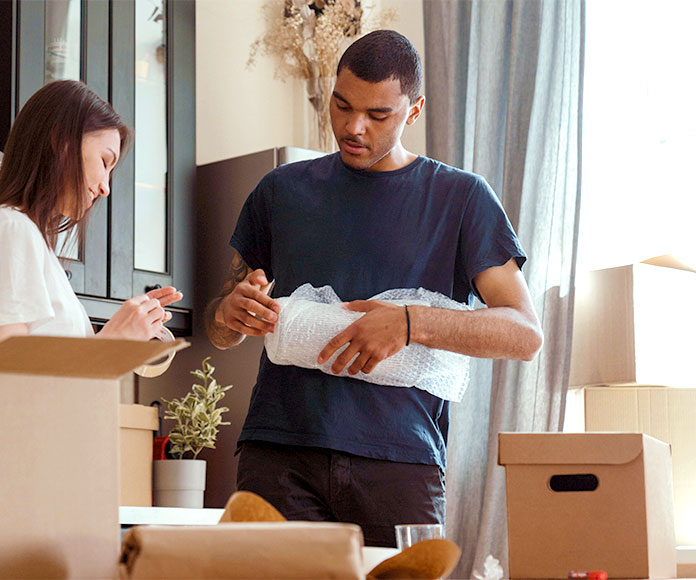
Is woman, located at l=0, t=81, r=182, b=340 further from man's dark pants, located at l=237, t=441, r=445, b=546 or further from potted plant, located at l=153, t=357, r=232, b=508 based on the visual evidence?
potted plant, located at l=153, t=357, r=232, b=508

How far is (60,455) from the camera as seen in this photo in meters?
0.68

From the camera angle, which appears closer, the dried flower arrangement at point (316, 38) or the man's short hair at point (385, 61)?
the man's short hair at point (385, 61)

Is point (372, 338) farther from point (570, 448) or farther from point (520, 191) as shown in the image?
point (520, 191)

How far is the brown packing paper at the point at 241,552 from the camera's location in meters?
0.60

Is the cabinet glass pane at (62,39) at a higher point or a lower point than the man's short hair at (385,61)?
higher

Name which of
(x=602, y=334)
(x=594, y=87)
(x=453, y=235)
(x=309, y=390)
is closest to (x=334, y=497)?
(x=309, y=390)

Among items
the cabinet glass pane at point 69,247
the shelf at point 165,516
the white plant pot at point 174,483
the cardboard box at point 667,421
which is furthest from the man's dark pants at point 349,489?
the white plant pot at point 174,483

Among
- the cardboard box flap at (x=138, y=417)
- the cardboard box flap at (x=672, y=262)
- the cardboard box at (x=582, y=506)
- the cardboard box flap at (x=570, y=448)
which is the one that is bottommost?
the cardboard box flap at (x=138, y=417)

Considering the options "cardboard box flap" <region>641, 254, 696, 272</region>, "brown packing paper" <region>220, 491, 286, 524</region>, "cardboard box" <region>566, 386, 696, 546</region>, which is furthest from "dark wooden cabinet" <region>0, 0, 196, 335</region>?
"brown packing paper" <region>220, 491, 286, 524</region>

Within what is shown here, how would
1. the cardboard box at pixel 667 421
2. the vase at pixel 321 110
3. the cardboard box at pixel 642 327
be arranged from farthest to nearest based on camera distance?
the vase at pixel 321 110 < the cardboard box at pixel 642 327 < the cardboard box at pixel 667 421

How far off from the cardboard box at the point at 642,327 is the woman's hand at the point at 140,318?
1290 millimetres

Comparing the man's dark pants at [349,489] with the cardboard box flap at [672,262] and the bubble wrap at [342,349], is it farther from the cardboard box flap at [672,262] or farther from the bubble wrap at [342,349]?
the cardboard box flap at [672,262]

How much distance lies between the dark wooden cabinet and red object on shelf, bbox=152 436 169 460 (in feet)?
1.12

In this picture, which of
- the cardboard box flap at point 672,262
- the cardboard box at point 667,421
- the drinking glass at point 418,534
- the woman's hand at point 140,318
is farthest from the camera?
the cardboard box flap at point 672,262
